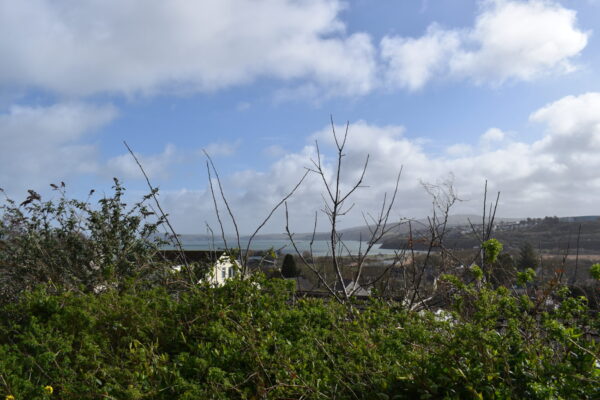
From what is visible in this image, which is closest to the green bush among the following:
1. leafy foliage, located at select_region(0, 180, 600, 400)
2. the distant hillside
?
leafy foliage, located at select_region(0, 180, 600, 400)

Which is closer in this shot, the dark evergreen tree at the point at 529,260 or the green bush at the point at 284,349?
the green bush at the point at 284,349

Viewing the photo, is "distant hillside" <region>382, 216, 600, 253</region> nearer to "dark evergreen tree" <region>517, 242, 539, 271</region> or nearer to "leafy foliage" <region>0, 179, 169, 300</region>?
"dark evergreen tree" <region>517, 242, 539, 271</region>

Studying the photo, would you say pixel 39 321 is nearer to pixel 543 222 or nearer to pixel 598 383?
pixel 598 383

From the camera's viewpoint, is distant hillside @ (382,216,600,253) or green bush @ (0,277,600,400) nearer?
green bush @ (0,277,600,400)

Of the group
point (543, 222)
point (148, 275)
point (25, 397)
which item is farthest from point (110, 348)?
point (543, 222)

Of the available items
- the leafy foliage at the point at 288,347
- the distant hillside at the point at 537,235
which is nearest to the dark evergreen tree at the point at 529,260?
Answer: the distant hillside at the point at 537,235

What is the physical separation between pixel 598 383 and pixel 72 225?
6743 millimetres

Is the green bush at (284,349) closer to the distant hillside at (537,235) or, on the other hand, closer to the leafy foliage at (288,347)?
the leafy foliage at (288,347)

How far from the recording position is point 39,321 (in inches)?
127

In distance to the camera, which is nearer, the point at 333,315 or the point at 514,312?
the point at 514,312

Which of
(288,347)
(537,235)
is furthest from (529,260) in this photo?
(288,347)

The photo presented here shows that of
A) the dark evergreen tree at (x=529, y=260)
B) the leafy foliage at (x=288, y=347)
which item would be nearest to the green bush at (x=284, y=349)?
the leafy foliage at (x=288, y=347)

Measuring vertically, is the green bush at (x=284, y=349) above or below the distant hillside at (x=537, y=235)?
below

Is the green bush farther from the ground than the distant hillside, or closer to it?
closer to it
